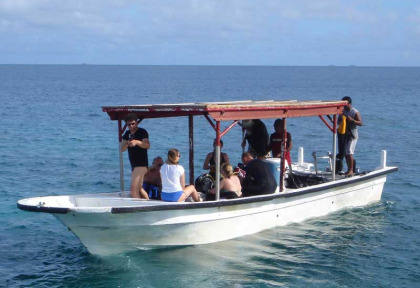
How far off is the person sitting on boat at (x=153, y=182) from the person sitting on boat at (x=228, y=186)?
106 cm

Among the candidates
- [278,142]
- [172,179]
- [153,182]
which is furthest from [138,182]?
[278,142]

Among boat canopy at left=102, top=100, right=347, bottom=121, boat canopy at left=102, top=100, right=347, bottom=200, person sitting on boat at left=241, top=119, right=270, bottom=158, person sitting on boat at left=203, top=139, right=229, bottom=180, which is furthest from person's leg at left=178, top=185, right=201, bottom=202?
person sitting on boat at left=241, top=119, right=270, bottom=158

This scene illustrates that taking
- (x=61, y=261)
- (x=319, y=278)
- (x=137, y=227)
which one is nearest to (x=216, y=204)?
(x=137, y=227)

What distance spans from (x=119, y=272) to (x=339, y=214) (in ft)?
20.3

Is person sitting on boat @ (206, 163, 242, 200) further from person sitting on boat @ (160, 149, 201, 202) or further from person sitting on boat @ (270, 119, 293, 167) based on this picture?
person sitting on boat @ (270, 119, 293, 167)

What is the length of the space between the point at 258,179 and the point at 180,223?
209 centimetres

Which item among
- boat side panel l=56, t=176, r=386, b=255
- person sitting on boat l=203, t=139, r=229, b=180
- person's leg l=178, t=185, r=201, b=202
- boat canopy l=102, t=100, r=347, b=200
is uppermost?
boat canopy l=102, t=100, r=347, b=200

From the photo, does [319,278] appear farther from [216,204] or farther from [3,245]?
[3,245]

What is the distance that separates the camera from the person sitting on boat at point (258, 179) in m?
13.0

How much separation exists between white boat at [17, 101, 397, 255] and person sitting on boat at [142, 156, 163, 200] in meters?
0.44

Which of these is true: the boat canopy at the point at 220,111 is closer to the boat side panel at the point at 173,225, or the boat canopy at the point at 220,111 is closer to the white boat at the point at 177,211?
the white boat at the point at 177,211

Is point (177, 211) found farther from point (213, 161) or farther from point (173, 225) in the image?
point (213, 161)

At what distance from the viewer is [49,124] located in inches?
1553

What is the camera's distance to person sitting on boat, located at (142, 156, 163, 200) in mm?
12812
